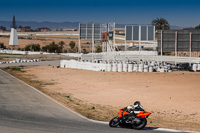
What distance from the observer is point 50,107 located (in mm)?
19359

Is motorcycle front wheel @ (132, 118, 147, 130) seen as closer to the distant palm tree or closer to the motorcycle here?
the motorcycle

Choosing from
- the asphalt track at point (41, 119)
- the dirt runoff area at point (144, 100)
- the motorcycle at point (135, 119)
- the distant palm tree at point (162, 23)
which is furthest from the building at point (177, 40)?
the distant palm tree at point (162, 23)

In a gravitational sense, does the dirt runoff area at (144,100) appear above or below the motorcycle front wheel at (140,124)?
below

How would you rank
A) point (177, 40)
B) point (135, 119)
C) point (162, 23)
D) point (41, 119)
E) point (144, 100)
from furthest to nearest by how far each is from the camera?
point (162, 23), point (177, 40), point (144, 100), point (41, 119), point (135, 119)

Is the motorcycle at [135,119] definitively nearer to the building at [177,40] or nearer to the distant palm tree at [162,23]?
the building at [177,40]

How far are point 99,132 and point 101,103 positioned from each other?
924 centimetres

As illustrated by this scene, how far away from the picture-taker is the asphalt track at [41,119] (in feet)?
43.9

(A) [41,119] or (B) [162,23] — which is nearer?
(A) [41,119]

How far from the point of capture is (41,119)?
50.7ft

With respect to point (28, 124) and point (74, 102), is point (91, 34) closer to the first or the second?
point (74, 102)

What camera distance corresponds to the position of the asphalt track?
13.4 meters

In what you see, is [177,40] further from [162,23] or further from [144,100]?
[162,23]

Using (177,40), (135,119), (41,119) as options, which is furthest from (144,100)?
(177,40)

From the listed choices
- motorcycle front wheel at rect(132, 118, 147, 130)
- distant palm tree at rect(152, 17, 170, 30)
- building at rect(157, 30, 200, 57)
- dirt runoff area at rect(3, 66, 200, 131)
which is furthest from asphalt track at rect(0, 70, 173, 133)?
distant palm tree at rect(152, 17, 170, 30)
